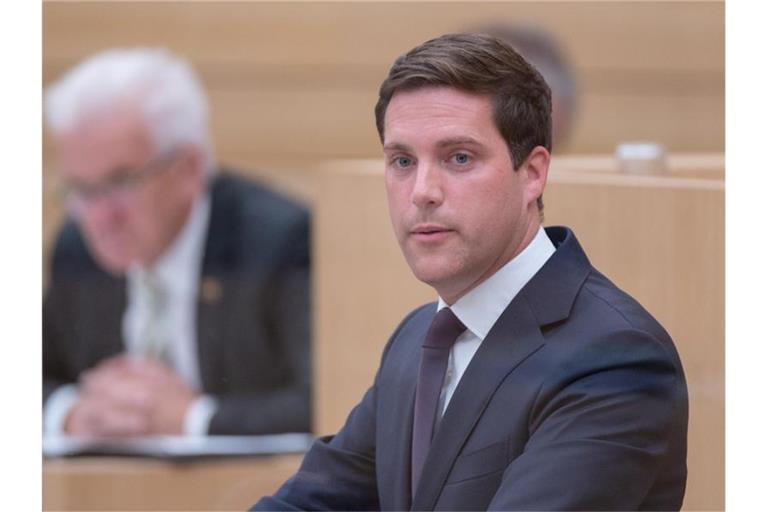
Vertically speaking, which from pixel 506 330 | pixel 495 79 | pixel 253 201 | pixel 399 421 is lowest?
pixel 399 421

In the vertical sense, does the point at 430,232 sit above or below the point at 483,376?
above

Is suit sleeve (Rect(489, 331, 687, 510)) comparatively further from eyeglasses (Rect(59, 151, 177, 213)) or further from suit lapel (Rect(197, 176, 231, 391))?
eyeglasses (Rect(59, 151, 177, 213))

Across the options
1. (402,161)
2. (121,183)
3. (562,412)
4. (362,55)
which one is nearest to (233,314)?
(121,183)

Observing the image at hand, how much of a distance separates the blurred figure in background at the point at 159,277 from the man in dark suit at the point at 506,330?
0.42 m

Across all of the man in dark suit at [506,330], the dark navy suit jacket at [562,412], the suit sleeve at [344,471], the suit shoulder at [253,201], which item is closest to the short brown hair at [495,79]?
the man in dark suit at [506,330]

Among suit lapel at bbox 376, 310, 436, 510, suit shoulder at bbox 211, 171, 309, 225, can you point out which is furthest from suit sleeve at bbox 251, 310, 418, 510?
suit shoulder at bbox 211, 171, 309, 225

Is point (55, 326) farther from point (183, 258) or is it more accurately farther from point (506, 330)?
point (506, 330)

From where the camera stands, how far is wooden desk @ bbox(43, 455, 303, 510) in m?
1.65

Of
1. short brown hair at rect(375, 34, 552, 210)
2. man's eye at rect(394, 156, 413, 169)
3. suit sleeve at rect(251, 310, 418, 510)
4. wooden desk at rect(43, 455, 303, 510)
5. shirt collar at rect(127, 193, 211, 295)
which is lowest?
wooden desk at rect(43, 455, 303, 510)

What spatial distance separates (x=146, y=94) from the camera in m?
1.89

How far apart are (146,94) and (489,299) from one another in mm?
755

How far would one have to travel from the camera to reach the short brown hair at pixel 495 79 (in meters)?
1.29

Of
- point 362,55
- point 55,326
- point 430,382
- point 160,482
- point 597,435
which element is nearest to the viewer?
point 597,435
